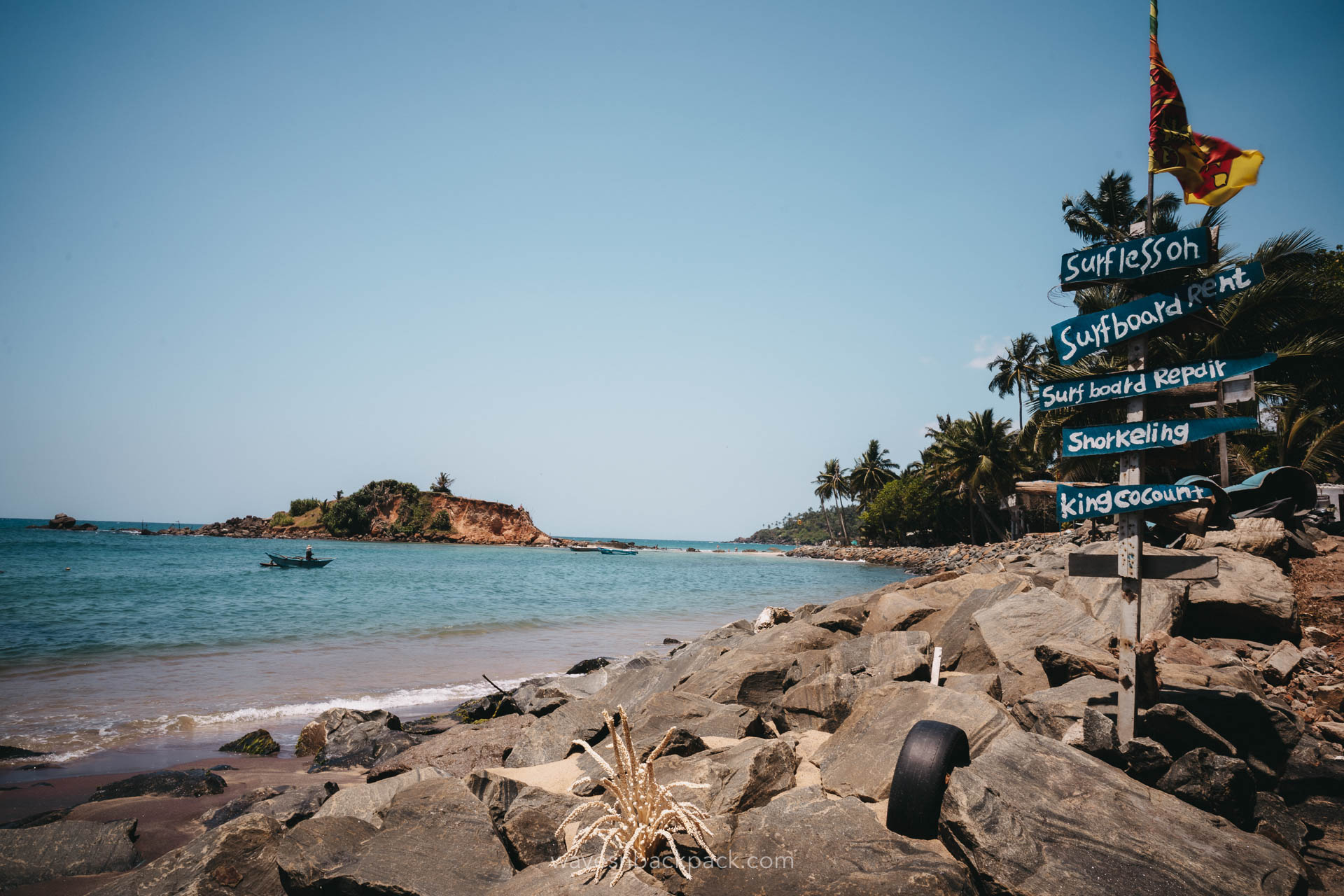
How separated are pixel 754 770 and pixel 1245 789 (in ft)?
9.40

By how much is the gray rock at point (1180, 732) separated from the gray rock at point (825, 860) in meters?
1.92

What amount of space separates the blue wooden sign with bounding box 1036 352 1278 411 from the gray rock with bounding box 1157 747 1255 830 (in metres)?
2.53

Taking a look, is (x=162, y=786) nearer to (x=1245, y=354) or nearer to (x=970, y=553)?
(x=1245, y=354)

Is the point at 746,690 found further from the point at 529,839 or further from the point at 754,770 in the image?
the point at 529,839

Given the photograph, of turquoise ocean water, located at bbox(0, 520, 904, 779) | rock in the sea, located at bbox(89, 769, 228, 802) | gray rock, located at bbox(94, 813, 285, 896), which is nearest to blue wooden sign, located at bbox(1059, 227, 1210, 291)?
gray rock, located at bbox(94, 813, 285, 896)

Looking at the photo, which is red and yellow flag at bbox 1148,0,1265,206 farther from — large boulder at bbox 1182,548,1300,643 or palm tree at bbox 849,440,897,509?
palm tree at bbox 849,440,897,509

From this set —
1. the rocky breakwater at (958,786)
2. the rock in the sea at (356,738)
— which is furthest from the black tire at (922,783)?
the rock in the sea at (356,738)

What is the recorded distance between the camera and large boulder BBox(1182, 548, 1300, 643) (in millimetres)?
6707

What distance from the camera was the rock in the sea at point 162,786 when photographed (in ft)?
21.8

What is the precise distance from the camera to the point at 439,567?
46188 millimetres

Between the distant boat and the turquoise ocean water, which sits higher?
the turquoise ocean water

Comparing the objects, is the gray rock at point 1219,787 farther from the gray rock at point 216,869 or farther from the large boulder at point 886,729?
the gray rock at point 216,869

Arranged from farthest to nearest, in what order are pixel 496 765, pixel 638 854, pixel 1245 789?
pixel 496 765 < pixel 1245 789 < pixel 638 854

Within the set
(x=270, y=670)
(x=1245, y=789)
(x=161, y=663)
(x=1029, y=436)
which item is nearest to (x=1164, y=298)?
(x=1245, y=789)
